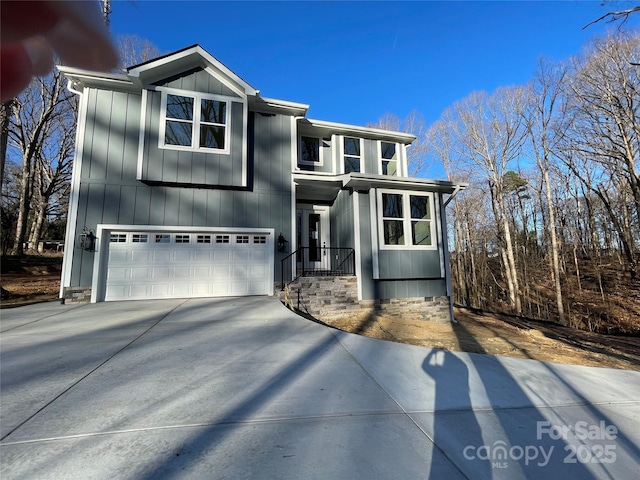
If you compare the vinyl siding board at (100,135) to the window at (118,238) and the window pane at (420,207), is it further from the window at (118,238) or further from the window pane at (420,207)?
the window pane at (420,207)

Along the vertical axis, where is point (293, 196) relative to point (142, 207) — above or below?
above

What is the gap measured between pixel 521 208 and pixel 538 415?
→ 24850 millimetres

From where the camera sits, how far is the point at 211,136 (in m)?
7.86

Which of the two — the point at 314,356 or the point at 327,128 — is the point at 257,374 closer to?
the point at 314,356

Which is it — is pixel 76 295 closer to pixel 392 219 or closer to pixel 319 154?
pixel 319 154

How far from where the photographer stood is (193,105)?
7.84 m

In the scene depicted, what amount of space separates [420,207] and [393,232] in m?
1.28

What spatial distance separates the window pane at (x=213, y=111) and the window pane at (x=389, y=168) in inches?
231

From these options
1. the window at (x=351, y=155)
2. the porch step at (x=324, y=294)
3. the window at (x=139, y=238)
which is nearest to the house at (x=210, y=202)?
the window at (x=139, y=238)

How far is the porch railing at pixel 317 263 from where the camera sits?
26.4ft

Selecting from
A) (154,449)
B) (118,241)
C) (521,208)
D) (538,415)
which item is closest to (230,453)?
(154,449)

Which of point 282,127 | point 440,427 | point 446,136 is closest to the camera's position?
point 440,427

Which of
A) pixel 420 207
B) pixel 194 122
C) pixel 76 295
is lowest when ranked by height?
pixel 76 295

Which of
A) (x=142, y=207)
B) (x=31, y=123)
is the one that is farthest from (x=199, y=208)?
(x=31, y=123)
